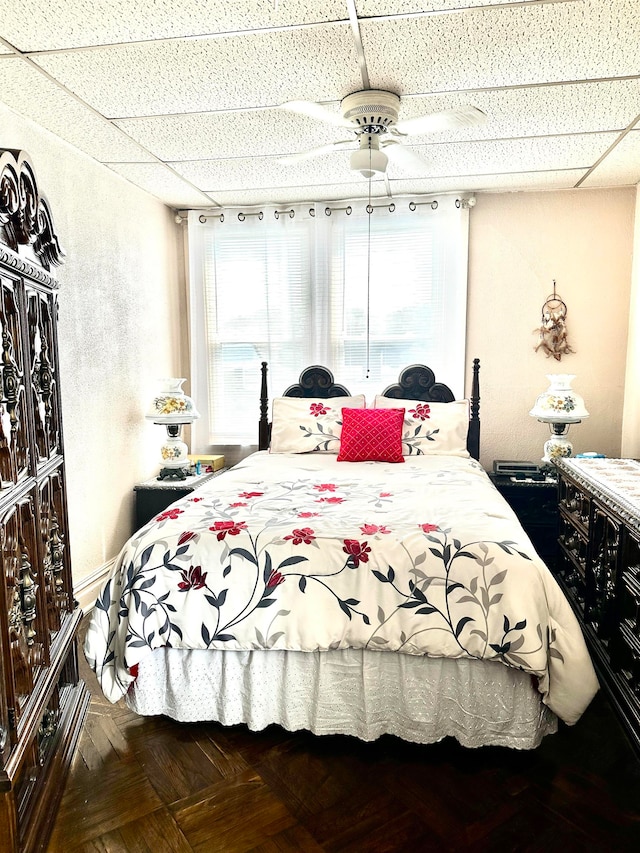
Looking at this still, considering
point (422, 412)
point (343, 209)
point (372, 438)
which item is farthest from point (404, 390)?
point (343, 209)

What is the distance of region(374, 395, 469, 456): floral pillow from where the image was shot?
12.5 ft

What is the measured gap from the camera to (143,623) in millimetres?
2176

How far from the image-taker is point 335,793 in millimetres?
1906

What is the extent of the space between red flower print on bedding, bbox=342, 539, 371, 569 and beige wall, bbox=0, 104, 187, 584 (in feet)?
5.83

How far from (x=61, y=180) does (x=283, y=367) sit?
2.00 m

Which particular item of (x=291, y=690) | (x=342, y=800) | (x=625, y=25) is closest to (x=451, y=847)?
(x=342, y=800)

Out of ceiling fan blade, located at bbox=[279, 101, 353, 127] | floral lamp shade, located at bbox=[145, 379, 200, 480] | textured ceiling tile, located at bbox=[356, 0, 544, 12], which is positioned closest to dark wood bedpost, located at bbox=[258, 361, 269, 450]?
floral lamp shade, located at bbox=[145, 379, 200, 480]

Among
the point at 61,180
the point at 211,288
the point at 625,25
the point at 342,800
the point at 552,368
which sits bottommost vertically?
the point at 342,800

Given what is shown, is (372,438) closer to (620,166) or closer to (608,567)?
(608,567)

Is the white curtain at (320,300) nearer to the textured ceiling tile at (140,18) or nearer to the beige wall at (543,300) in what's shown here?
the beige wall at (543,300)

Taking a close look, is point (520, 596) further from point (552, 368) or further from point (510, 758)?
point (552, 368)

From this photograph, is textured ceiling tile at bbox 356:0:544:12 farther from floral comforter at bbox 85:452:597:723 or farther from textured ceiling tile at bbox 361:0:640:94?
floral comforter at bbox 85:452:597:723

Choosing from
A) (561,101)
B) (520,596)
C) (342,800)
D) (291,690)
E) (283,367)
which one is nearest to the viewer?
(342,800)

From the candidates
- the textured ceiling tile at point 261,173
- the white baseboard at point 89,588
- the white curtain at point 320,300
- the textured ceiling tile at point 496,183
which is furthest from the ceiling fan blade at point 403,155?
the white baseboard at point 89,588
